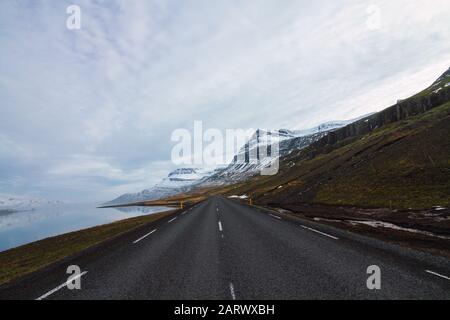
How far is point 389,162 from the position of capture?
42906mm

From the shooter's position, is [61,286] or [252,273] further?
[252,273]

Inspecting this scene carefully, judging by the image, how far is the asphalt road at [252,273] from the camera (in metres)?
6.58

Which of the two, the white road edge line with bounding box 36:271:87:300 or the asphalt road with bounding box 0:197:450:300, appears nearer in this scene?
the asphalt road with bounding box 0:197:450:300

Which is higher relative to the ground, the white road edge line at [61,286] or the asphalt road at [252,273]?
the asphalt road at [252,273]

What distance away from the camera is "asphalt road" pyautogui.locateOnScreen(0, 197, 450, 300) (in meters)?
6.58

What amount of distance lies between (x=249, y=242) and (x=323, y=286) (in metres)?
6.27

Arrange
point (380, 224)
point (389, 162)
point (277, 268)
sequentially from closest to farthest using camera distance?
1. point (277, 268)
2. point (380, 224)
3. point (389, 162)

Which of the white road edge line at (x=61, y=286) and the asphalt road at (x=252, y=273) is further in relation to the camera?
the white road edge line at (x=61, y=286)

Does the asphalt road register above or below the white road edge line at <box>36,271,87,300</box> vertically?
above

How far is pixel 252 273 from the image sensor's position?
8.11 metres

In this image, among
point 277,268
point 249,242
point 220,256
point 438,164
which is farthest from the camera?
point 438,164

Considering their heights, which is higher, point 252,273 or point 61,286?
point 252,273
